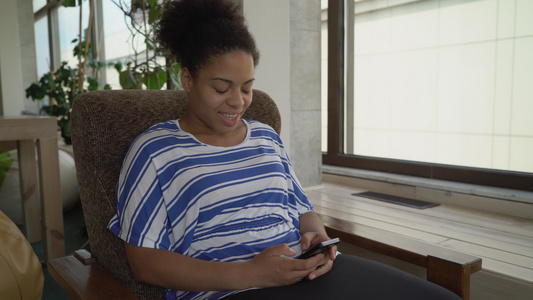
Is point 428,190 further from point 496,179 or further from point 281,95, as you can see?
point 281,95

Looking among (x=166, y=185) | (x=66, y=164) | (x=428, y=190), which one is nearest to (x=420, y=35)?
(x=428, y=190)

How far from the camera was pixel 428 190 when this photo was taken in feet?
8.16

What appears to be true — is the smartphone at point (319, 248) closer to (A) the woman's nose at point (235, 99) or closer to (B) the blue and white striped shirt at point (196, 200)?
(B) the blue and white striped shirt at point (196, 200)

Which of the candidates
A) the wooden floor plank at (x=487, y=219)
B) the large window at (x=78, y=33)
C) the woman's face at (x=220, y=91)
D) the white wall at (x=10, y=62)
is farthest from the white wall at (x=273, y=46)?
the white wall at (x=10, y=62)

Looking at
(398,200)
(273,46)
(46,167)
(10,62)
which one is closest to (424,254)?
(398,200)

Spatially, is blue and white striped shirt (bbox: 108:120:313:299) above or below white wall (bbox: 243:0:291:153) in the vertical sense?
below

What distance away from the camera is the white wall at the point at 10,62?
6.18m

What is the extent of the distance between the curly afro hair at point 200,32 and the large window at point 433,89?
1.59m

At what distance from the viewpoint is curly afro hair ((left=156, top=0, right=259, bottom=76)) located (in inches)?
46.8

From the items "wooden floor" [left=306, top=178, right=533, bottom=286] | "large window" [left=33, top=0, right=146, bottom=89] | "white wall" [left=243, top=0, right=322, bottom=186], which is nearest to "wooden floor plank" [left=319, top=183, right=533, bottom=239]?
"wooden floor" [left=306, top=178, right=533, bottom=286]

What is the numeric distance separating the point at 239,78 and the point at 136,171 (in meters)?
0.35

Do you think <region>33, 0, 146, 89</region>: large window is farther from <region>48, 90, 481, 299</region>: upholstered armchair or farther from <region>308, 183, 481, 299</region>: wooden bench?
<region>308, 183, 481, 299</region>: wooden bench

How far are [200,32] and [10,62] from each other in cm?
621

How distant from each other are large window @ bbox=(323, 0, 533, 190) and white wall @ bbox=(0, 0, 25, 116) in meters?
5.07
